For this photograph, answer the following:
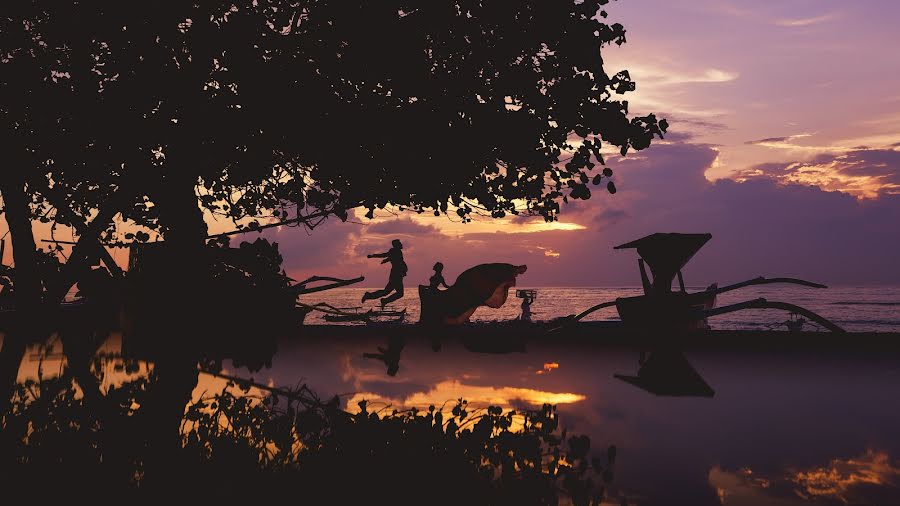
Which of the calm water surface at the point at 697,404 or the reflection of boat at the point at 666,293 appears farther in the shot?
the reflection of boat at the point at 666,293

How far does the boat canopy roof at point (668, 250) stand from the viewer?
71.5ft

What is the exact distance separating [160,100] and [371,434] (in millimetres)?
8205

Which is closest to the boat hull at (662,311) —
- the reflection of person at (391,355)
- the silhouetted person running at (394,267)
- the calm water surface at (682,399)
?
the calm water surface at (682,399)

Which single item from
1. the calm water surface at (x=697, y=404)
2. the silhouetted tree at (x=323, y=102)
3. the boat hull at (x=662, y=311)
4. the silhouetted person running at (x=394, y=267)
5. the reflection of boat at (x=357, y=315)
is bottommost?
the calm water surface at (x=697, y=404)

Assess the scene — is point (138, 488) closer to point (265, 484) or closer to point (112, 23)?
point (265, 484)

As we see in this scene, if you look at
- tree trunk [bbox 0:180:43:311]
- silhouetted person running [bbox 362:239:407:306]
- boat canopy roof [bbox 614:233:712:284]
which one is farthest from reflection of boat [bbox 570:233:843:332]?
tree trunk [bbox 0:180:43:311]

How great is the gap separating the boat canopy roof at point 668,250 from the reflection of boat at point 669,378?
3452mm

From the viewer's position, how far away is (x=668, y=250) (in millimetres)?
21781

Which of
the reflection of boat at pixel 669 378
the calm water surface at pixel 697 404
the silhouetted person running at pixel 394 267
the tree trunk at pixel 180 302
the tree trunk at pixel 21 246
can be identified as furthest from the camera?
the silhouetted person running at pixel 394 267

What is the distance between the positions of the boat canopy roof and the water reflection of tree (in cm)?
1149

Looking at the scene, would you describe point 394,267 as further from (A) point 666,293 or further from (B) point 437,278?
(A) point 666,293

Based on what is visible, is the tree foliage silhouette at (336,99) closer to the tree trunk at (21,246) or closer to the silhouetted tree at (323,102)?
the silhouetted tree at (323,102)

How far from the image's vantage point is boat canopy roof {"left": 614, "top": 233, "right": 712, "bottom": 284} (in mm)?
21781

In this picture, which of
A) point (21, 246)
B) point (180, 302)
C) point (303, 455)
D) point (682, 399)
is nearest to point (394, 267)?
point (180, 302)
